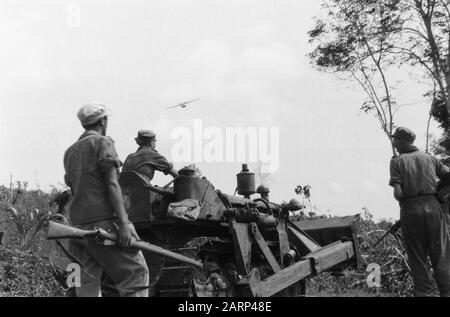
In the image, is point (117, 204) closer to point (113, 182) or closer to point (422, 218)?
point (113, 182)

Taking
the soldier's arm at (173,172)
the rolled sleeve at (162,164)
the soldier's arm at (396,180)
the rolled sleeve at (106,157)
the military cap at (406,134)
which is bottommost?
the rolled sleeve at (106,157)

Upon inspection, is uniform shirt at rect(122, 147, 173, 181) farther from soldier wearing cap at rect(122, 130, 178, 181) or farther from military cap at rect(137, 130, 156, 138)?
military cap at rect(137, 130, 156, 138)

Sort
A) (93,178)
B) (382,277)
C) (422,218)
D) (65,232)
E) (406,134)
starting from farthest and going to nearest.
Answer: (382,277), (406,134), (422,218), (93,178), (65,232)

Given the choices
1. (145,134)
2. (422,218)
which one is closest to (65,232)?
(145,134)

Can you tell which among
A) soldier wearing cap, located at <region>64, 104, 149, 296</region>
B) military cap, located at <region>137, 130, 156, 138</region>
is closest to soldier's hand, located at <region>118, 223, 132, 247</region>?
soldier wearing cap, located at <region>64, 104, 149, 296</region>

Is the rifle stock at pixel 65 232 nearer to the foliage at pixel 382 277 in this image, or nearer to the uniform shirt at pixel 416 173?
the uniform shirt at pixel 416 173

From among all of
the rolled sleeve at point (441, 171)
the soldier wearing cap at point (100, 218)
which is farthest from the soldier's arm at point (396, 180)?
the soldier wearing cap at point (100, 218)

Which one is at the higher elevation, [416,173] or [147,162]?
[147,162]

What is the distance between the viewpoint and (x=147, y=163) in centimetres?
698

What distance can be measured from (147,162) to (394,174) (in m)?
2.83

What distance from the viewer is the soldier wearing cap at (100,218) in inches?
171

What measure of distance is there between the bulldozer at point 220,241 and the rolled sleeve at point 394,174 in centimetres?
123
